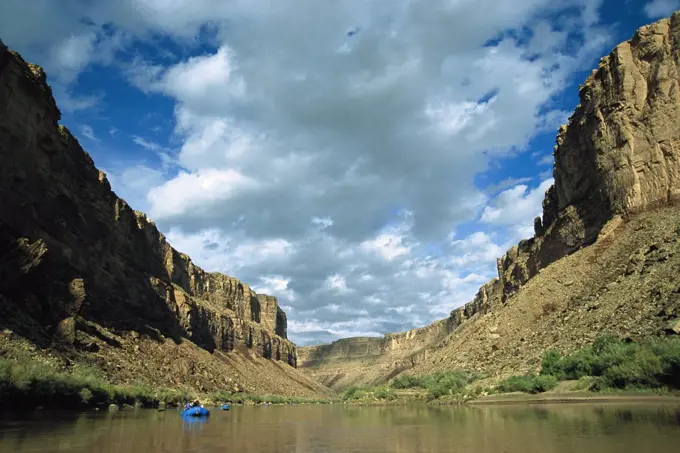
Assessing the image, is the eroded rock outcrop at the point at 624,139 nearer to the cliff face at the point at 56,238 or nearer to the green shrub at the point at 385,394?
the green shrub at the point at 385,394

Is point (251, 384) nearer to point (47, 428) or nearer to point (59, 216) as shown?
point (59, 216)

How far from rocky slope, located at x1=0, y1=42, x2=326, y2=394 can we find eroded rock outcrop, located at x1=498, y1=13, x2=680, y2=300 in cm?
5973

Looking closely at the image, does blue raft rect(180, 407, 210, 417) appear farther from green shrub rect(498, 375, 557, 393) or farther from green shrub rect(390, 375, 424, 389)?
green shrub rect(390, 375, 424, 389)

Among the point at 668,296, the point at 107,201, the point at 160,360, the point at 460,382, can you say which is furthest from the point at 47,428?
the point at 107,201

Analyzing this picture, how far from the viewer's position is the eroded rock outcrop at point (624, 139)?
53.4 m

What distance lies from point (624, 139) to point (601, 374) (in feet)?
103

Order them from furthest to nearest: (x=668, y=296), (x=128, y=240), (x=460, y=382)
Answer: (x=128, y=240) → (x=460, y=382) → (x=668, y=296)

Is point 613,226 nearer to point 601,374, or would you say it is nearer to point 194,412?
point 601,374

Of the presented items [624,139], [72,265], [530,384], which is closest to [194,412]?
[530,384]

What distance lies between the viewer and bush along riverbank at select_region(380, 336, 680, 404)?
3105 cm

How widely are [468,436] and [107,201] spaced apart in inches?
3120

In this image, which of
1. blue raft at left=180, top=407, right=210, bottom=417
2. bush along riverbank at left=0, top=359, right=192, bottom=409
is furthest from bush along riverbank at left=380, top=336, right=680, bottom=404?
bush along riverbank at left=0, top=359, right=192, bottom=409

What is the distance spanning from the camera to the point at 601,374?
37.0 m

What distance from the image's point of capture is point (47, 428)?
23250 millimetres
